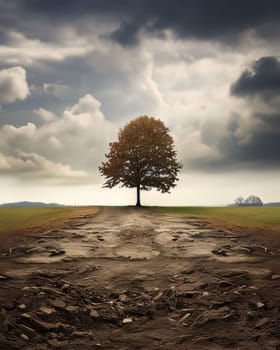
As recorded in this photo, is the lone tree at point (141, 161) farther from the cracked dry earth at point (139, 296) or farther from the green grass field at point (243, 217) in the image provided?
the cracked dry earth at point (139, 296)

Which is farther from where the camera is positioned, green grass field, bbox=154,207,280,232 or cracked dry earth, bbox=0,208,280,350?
green grass field, bbox=154,207,280,232

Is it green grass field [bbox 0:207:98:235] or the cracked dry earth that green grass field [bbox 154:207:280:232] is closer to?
the cracked dry earth

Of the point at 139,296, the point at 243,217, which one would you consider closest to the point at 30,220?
the point at 243,217

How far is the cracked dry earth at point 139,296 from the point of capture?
723cm

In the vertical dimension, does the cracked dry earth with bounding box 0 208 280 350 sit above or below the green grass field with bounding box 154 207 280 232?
below

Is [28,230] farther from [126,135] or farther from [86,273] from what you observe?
[126,135]

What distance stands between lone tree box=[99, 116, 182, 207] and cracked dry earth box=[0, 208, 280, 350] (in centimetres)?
3087

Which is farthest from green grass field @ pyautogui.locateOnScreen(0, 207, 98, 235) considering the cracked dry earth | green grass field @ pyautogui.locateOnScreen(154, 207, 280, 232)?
green grass field @ pyautogui.locateOnScreen(154, 207, 280, 232)

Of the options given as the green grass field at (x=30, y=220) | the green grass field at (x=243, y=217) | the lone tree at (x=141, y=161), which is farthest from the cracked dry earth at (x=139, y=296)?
the lone tree at (x=141, y=161)

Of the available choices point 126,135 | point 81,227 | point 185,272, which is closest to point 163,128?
point 126,135

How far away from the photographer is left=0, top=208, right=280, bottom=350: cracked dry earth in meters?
7.23

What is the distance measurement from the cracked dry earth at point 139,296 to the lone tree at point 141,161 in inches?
1215

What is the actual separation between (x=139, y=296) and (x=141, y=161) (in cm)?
3897

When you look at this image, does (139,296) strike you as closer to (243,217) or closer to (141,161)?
(243,217)
